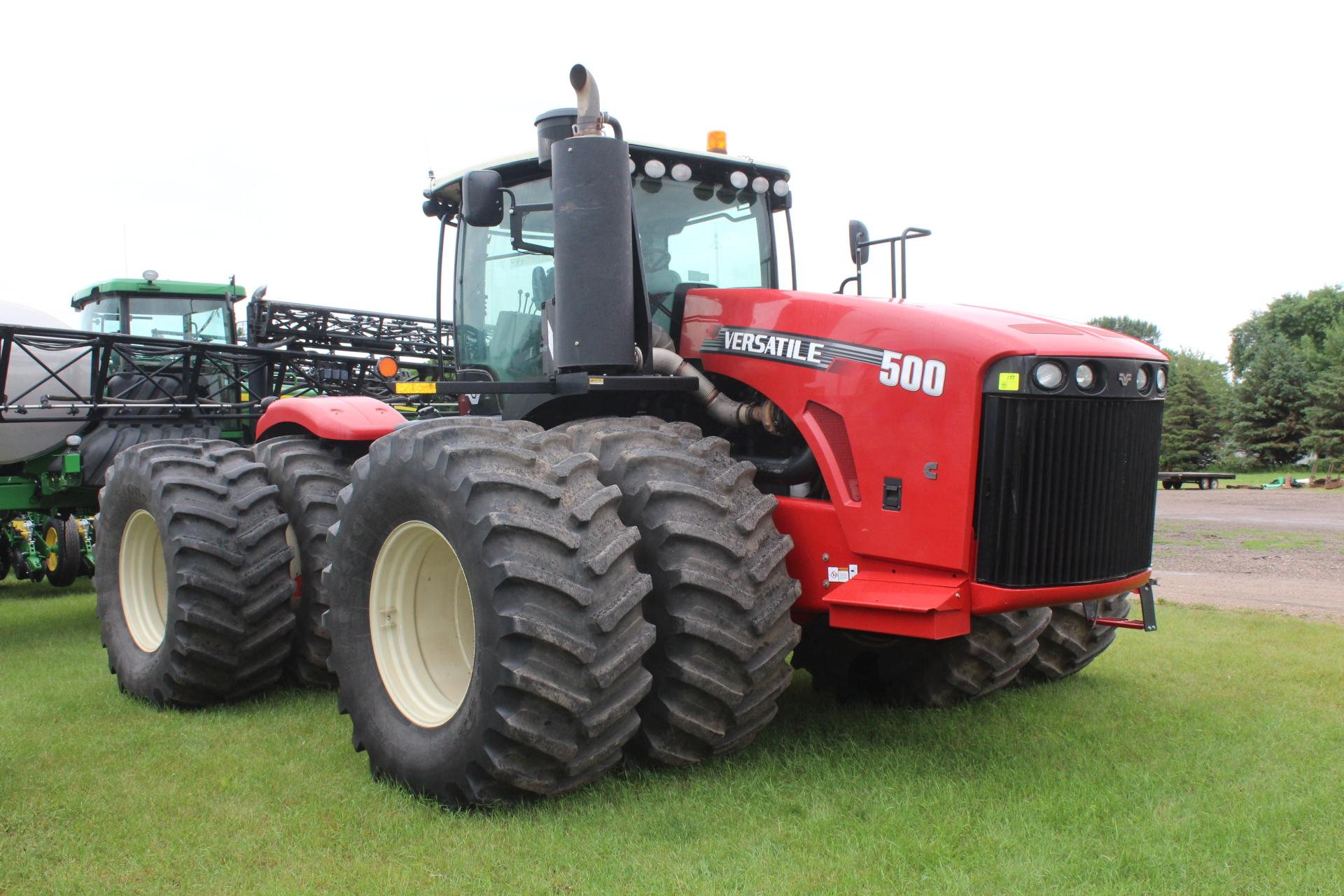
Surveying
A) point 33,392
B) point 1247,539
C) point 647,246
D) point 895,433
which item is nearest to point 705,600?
point 895,433

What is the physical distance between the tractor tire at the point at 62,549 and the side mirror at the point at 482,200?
7.12 m

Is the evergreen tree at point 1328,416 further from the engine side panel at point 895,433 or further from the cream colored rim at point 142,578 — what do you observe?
the cream colored rim at point 142,578

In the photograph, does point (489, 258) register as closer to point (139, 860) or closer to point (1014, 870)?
point (139, 860)

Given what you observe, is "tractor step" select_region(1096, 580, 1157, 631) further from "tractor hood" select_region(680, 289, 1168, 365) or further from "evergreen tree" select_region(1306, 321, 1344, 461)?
"evergreen tree" select_region(1306, 321, 1344, 461)

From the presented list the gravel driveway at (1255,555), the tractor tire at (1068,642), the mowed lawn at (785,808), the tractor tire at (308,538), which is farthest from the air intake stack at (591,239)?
the gravel driveway at (1255,555)

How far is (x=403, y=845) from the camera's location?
3926mm

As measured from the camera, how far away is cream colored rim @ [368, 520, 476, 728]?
4.83 metres

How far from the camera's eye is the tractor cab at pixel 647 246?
545 centimetres

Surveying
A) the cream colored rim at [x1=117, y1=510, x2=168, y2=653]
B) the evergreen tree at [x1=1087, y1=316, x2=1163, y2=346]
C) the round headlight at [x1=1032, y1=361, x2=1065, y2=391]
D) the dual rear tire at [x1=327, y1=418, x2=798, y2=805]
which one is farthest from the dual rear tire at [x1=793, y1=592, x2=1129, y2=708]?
the evergreen tree at [x1=1087, y1=316, x2=1163, y2=346]

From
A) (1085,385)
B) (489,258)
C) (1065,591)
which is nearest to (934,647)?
(1065,591)

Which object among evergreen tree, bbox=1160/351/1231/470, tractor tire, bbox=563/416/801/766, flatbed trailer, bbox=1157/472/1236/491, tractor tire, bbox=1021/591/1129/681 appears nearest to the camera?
tractor tire, bbox=563/416/801/766

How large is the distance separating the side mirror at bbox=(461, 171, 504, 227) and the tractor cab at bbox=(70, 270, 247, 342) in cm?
936

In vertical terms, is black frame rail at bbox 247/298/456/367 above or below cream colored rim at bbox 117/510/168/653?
above

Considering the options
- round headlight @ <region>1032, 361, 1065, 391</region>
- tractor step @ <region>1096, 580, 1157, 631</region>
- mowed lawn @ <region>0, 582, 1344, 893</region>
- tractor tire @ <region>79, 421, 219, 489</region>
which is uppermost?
round headlight @ <region>1032, 361, 1065, 391</region>
